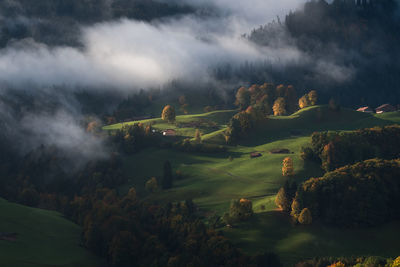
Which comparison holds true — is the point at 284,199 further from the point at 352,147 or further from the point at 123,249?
the point at 352,147

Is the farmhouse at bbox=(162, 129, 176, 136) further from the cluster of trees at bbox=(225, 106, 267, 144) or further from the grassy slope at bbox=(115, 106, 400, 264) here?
the cluster of trees at bbox=(225, 106, 267, 144)

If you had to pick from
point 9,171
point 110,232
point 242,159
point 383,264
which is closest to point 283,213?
point 383,264

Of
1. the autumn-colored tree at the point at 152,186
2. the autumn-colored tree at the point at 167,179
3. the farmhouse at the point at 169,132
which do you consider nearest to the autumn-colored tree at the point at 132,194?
the autumn-colored tree at the point at 152,186

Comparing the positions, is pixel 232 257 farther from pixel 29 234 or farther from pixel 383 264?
pixel 29 234

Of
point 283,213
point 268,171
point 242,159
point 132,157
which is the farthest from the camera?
point 132,157

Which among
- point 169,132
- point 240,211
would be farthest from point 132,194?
point 169,132

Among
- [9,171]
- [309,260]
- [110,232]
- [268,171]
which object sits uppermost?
[9,171]
